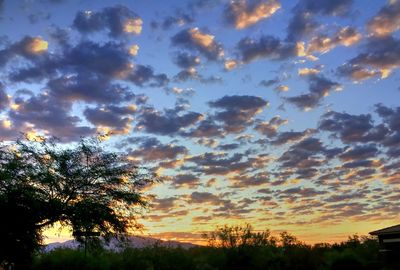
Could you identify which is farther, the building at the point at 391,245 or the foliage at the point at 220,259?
the foliage at the point at 220,259

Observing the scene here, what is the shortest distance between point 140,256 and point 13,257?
1874 cm

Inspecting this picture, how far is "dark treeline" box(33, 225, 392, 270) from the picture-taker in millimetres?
43125

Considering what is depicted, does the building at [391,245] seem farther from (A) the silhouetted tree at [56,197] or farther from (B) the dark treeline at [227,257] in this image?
(A) the silhouetted tree at [56,197]

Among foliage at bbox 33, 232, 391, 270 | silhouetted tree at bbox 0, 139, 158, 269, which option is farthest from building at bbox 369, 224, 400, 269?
silhouetted tree at bbox 0, 139, 158, 269

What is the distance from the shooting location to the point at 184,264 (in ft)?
157

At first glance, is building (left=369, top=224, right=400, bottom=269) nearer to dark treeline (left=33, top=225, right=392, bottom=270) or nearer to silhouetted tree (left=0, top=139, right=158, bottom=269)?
dark treeline (left=33, top=225, right=392, bottom=270)

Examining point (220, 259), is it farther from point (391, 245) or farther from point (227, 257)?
point (391, 245)

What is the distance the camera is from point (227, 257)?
52469 mm

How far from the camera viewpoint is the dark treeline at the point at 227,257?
4312cm

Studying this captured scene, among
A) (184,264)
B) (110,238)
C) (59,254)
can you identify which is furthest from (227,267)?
(110,238)

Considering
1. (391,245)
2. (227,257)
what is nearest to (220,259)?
(227,257)

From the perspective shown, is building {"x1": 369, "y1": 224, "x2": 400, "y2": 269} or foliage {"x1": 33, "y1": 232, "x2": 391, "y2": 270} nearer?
building {"x1": 369, "y1": 224, "x2": 400, "y2": 269}

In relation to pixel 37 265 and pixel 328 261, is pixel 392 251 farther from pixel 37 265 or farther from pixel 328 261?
pixel 37 265

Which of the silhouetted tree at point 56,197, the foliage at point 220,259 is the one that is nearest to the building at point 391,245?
the foliage at point 220,259
